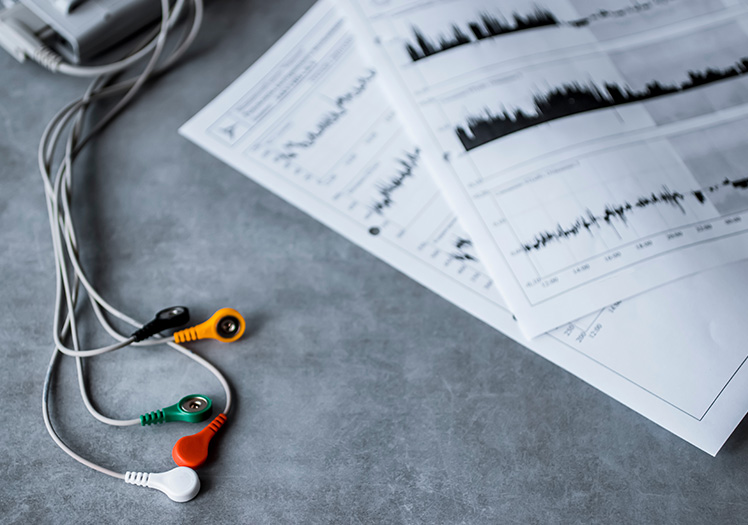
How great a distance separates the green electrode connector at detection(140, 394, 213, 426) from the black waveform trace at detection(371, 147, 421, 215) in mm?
245

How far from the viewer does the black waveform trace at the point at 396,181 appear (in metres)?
0.63

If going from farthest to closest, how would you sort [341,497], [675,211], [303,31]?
[303,31] < [675,211] < [341,497]

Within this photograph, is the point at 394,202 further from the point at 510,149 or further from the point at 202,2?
the point at 202,2

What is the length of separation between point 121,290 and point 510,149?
1.31ft

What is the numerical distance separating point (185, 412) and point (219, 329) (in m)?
0.08

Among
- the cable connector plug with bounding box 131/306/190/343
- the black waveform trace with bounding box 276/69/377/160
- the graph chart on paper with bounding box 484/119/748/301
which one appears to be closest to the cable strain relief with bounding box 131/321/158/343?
the cable connector plug with bounding box 131/306/190/343

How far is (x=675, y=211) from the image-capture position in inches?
24.1

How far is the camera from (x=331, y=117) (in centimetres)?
68

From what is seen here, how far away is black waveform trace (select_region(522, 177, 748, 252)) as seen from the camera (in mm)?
598

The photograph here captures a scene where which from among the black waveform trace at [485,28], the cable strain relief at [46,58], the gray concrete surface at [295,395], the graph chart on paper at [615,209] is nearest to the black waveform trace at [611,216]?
the graph chart on paper at [615,209]

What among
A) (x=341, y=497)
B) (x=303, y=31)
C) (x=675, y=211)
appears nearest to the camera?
(x=341, y=497)

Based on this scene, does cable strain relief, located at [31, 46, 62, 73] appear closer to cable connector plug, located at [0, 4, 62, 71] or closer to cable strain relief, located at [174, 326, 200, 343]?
cable connector plug, located at [0, 4, 62, 71]

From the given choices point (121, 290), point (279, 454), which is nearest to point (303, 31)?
point (121, 290)

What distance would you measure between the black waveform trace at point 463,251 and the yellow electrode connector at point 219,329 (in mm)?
209
